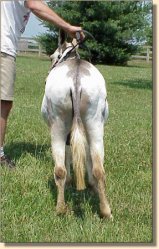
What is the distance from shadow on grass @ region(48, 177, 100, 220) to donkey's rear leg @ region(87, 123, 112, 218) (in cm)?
8

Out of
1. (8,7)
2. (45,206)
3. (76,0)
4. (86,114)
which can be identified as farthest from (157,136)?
(8,7)

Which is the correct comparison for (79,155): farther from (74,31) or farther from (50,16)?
(50,16)

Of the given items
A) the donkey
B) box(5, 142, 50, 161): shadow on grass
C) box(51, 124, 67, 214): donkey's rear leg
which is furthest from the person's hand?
box(5, 142, 50, 161): shadow on grass

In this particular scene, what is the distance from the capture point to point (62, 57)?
10.4ft

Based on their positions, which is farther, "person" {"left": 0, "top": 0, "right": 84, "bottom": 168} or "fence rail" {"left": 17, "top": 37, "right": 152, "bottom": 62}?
"person" {"left": 0, "top": 0, "right": 84, "bottom": 168}

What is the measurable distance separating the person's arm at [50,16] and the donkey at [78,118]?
18cm

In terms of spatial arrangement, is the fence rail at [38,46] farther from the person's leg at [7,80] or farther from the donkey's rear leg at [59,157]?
the donkey's rear leg at [59,157]

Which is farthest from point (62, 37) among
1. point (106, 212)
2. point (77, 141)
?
point (106, 212)

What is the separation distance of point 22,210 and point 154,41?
46.2 inches

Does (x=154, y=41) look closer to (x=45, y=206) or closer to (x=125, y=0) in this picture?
(x=125, y=0)

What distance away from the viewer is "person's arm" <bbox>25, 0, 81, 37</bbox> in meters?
2.94

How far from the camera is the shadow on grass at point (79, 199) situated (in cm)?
289

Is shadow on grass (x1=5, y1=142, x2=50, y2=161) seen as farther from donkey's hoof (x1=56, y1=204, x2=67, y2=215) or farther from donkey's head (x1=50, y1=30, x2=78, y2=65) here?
donkey's hoof (x1=56, y1=204, x2=67, y2=215)

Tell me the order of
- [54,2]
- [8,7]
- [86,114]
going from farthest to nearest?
[8,7], [54,2], [86,114]
